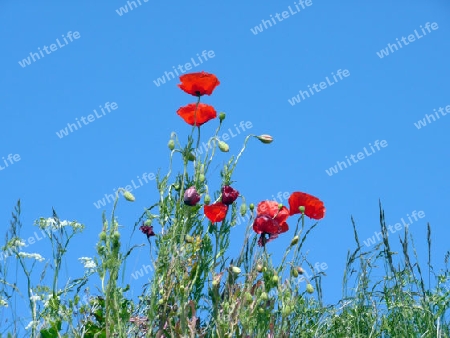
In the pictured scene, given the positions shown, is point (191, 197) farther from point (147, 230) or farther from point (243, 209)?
point (147, 230)

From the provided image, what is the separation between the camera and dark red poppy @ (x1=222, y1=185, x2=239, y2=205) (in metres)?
3.47

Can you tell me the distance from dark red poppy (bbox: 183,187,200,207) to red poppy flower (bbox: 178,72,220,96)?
0.65 meters

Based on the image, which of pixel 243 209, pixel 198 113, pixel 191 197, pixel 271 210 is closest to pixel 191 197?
pixel 191 197

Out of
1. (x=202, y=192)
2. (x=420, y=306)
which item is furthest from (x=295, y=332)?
(x=202, y=192)

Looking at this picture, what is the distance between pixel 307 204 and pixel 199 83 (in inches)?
33.5

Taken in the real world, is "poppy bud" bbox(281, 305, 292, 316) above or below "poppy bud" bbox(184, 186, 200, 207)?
below

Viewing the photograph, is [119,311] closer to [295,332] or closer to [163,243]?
[163,243]

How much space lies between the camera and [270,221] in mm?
3424

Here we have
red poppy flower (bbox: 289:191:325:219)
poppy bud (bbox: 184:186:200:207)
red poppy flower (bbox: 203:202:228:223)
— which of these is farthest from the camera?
red poppy flower (bbox: 289:191:325:219)

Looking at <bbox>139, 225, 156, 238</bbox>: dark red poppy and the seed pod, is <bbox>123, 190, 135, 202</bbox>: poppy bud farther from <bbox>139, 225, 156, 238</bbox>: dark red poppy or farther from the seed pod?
the seed pod

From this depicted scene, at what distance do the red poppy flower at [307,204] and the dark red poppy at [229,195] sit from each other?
1.03 ft

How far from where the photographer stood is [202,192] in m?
3.51

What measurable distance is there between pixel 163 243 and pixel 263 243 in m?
0.51

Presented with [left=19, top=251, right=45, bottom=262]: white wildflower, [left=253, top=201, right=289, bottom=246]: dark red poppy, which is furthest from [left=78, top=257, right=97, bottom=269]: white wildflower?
[left=253, top=201, right=289, bottom=246]: dark red poppy
